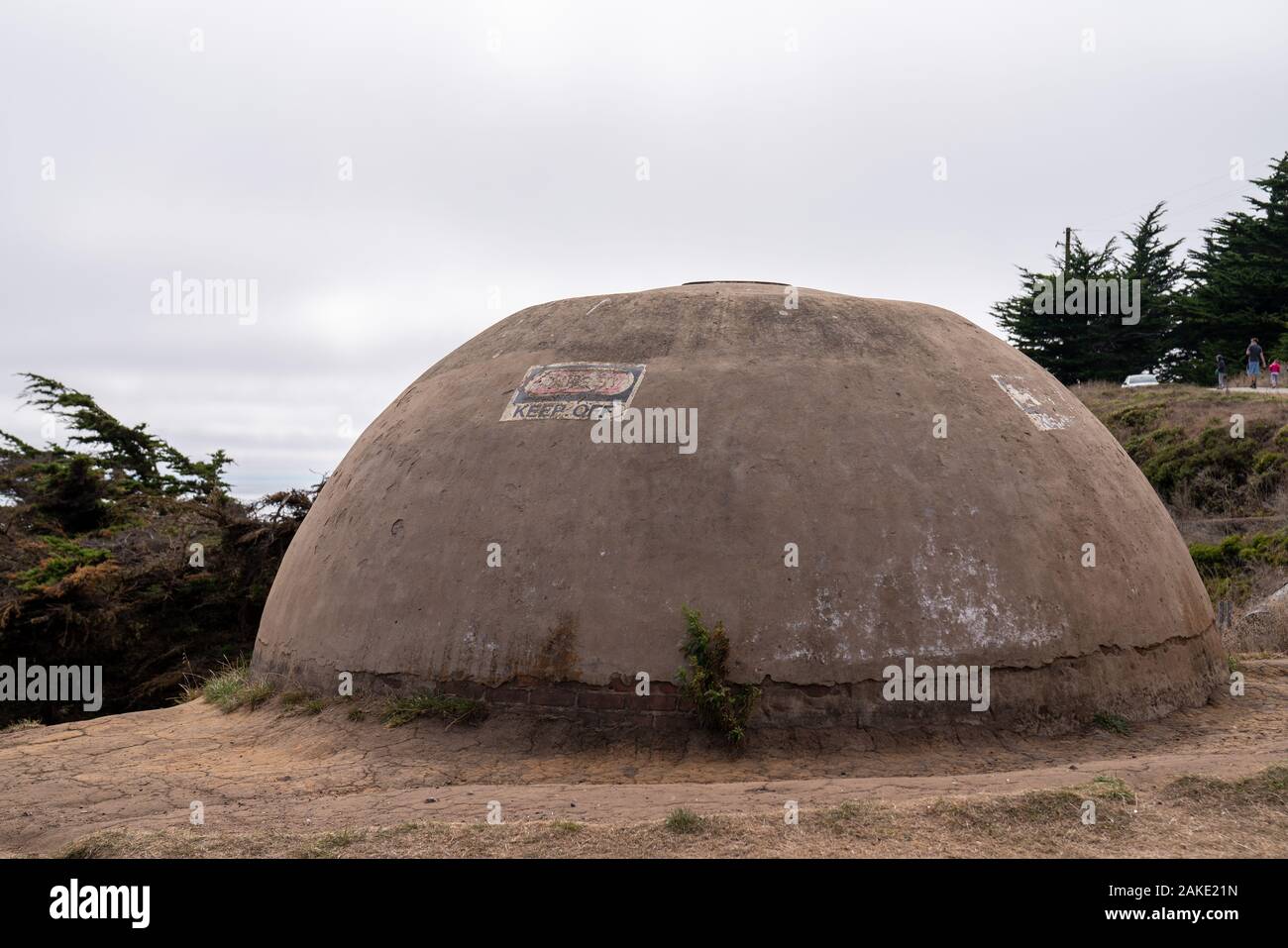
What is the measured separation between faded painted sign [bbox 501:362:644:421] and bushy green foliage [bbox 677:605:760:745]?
1.90 meters


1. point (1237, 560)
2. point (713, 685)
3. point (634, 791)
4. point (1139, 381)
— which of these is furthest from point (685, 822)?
point (1139, 381)

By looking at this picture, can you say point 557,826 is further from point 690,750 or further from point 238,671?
point 238,671

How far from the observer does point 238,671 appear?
884 cm

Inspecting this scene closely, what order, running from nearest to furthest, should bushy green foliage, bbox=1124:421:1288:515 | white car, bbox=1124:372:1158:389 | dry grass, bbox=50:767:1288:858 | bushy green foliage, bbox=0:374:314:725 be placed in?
dry grass, bbox=50:767:1288:858, bushy green foliage, bbox=0:374:314:725, bushy green foliage, bbox=1124:421:1288:515, white car, bbox=1124:372:1158:389

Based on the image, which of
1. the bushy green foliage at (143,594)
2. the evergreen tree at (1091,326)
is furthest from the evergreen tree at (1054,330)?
the bushy green foliage at (143,594)

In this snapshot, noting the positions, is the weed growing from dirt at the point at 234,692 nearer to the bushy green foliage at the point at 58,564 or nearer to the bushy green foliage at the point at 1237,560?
the bushy green foliage at the point at 58,564

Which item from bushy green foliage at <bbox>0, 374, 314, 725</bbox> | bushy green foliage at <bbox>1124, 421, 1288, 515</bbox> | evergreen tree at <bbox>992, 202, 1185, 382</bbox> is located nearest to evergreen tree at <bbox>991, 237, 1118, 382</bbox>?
evergreen tree at <bbox>992, 202, 1185, 382</bbox>

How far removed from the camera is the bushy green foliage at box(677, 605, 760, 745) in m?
5.85

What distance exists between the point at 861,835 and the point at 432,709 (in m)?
3.03

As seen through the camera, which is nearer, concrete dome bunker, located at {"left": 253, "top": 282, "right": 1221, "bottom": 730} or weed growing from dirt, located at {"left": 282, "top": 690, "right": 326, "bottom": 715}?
concrete dome bunker, located at {"left": 253, "top": 282, "right": 1221, "bottom": 730}

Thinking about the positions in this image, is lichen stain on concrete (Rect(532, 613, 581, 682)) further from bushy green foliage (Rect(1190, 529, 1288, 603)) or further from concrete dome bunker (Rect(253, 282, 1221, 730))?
bushy green foliage (Rect(1190, 529, 1288, 603))

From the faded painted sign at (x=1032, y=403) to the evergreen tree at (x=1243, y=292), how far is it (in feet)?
75.3

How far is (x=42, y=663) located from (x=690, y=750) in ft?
36.6

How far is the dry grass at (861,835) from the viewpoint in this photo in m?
4.44
